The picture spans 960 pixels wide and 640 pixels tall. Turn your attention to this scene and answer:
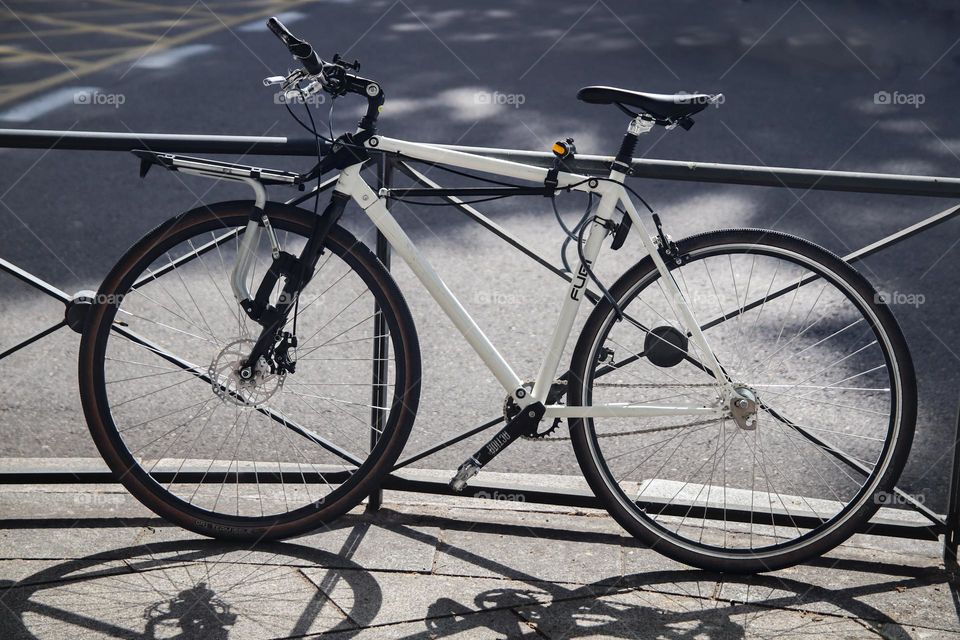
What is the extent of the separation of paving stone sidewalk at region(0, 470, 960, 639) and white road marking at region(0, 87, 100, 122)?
7.58 meters

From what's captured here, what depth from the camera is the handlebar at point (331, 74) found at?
125 inches

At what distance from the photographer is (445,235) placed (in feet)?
24.3

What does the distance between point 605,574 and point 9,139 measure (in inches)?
101

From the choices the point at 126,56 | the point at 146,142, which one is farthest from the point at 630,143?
the point at 126,56

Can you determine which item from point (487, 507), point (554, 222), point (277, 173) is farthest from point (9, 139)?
point (554, 222)

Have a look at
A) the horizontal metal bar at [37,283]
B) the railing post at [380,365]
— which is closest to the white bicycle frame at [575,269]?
the railing post at [380,365]

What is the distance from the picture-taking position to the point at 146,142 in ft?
12.4

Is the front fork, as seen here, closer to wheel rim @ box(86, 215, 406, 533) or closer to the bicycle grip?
wheel rim @ box(86, 215, 406, 533)

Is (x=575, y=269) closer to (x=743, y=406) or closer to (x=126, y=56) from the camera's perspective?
(x=743, y=406)

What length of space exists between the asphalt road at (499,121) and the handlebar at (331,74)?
2090 mm

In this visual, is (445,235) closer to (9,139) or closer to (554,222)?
(554,222)

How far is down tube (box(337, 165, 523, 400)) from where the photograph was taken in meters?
3.44

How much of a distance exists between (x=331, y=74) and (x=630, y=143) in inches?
37.1

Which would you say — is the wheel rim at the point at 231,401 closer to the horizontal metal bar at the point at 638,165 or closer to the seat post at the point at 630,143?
the horizontal metal bar at the point at 638,165
